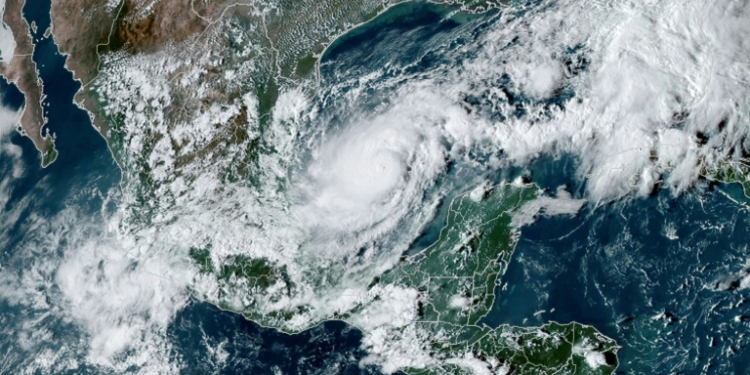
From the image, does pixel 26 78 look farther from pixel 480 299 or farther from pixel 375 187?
pixel 480 299

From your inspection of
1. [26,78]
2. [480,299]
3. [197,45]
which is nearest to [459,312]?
[480,299]

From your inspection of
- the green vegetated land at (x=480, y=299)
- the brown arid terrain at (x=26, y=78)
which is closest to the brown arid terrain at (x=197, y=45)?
the brown arid terrain at (x=26, y=78)

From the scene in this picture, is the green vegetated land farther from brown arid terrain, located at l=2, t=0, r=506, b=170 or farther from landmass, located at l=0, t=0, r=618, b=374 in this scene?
brown arid terrain, located at l=2, t=0, r=506, b=170

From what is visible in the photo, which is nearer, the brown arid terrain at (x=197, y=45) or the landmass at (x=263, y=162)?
the landmass at (x=263, y=162)

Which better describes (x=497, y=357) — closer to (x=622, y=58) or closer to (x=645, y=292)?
(x=645, y=292)

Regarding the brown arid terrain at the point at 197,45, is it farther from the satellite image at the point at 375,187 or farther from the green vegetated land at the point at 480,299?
the green vegetated land at the point at 480,299

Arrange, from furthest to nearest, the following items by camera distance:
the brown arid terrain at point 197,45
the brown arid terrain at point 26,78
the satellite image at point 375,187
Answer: the brown arid terrain at point 26,78, the brown arid terrain at point 197,45, the satellite image at point 375,187

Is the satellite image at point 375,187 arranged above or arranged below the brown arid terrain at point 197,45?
below
